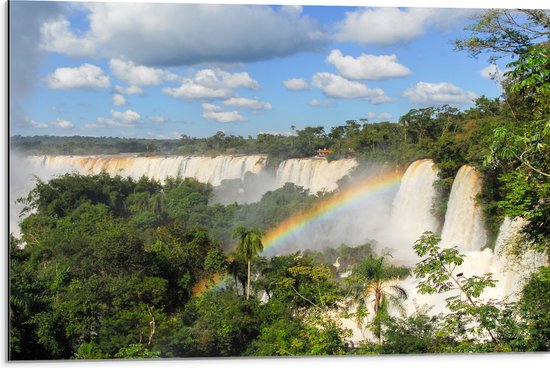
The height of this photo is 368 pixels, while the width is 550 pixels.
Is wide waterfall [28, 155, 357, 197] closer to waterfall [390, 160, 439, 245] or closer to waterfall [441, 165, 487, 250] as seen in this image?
waterfall [390, 160, 439, 245]

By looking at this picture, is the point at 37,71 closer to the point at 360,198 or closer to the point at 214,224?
the point at 214,224

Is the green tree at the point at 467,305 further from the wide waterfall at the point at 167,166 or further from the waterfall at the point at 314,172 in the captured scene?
the wide waterfall at the point at 167,166

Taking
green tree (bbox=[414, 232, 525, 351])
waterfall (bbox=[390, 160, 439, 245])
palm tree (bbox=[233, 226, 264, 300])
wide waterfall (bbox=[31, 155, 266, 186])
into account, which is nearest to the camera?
green tree (bbox=[414, 232, 525, 351])

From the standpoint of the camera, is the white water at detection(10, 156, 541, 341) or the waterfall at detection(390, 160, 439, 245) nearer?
the white water at detection(10, 156, 541, 341)

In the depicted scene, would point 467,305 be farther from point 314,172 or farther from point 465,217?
point 314,172

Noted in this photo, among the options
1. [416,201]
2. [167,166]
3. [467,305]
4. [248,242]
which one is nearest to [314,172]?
[248,242]

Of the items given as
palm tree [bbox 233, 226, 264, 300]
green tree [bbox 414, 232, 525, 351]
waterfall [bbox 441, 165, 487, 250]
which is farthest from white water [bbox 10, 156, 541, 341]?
palm tree [bbox 233, 226, 264, 300]

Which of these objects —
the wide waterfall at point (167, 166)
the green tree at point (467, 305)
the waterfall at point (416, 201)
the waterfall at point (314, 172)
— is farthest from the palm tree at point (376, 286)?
the wide waterfall at point (167, 166)
